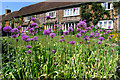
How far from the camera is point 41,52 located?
2178 millimetres

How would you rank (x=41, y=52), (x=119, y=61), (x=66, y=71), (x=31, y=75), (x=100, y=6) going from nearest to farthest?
(x=31, y=75) < (x=66, y=71) < (x=41, y=52) < (x=119, y=61) < (x=100, y=6)

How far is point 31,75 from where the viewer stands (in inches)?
68.4

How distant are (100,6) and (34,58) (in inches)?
294

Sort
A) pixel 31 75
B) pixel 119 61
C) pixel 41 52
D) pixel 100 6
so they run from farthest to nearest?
pixel 100 6, pixel 119 61, pixel 41 52, pixel 31 75

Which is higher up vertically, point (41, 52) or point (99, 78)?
point (41, 52)

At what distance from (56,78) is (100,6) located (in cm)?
749

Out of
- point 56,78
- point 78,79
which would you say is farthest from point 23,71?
point 78,79

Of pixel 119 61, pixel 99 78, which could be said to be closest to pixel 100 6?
pixel 119 61

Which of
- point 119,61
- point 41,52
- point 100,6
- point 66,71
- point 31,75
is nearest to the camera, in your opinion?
point 31,75

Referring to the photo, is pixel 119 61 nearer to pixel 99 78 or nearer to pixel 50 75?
pixel 99 78

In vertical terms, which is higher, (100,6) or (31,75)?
(100,6)

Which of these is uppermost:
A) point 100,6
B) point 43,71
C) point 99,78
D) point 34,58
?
point 100,6

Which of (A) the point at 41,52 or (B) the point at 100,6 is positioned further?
(B) the point at 100,6

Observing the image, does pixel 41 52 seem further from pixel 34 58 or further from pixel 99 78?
pixel 99 78
